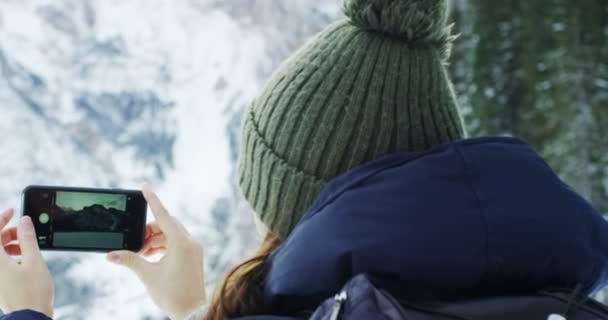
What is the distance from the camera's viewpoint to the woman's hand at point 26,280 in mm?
870

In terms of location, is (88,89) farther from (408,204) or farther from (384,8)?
(408,204)

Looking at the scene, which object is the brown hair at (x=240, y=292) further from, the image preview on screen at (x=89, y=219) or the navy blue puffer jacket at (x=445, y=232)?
the image preview on screen at (x=89, y=219)

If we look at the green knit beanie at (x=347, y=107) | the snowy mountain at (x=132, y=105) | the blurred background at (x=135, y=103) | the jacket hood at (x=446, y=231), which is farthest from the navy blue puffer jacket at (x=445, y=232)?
the snowy mountain at (x=132, y=105)

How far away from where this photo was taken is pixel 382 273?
684mm

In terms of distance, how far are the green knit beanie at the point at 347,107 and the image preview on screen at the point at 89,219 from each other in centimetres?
17

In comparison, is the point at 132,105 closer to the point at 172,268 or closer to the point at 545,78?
the point at 172,268

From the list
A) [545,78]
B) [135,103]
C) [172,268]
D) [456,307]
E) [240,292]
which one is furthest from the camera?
[545,78]

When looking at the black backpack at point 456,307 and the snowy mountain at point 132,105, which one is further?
the snowy mountain at point 132,105

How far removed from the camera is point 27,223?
918mm

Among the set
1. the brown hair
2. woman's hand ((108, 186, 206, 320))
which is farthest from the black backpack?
woman's hand ((108, 186, 206, 320))

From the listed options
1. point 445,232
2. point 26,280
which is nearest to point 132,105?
point 26,280

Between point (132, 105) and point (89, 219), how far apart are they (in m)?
1.70

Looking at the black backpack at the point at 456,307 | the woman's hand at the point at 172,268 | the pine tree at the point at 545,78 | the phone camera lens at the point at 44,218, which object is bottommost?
the pine tree at the point at 545,78

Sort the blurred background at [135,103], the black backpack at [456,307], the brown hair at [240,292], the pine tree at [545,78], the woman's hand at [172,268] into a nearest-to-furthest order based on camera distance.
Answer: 1. the black backpack at [456,307]
2. the brown hair at [240,292]
3. the woman's hand at [172,268]
4. the blurred background at [135,103]
5. the pine tree at [545,78]
